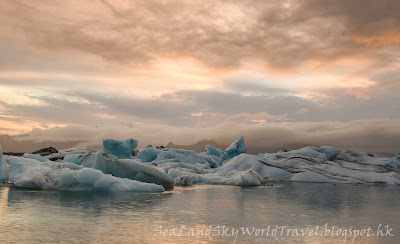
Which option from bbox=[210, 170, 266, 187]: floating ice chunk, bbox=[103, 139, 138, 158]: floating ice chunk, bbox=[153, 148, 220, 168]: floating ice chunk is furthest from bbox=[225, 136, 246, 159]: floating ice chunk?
bbox=[210, 170, 266, 187]: floating ice chunk

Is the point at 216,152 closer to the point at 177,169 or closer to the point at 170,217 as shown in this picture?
the point at 177,169

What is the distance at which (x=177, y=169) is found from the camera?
24.1 metres

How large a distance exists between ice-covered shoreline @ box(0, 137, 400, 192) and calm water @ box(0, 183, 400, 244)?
232 cm

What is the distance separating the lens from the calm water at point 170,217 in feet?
24.6

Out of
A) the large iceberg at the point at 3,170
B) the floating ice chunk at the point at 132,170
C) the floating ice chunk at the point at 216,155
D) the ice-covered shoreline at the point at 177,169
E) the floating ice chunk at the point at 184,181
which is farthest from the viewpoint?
the floating ice chunk at the point at 216,155

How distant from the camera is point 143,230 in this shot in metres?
8.02

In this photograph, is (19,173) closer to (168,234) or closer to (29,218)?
(29,218)

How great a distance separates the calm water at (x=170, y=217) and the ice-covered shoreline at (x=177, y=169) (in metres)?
2.32

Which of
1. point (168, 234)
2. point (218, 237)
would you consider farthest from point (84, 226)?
point (218, 237)

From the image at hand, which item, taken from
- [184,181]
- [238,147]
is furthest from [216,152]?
[184,181]

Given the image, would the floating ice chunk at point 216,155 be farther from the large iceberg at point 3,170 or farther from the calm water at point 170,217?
the calm water at point 170,217

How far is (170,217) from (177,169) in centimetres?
1438

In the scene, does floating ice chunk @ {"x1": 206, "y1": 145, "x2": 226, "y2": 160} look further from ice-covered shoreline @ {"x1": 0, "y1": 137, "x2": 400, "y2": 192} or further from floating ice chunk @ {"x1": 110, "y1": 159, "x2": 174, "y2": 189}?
floating ice chunk @ {"x1": 110, "y1": 159, "x2": 174, "y2": 189}

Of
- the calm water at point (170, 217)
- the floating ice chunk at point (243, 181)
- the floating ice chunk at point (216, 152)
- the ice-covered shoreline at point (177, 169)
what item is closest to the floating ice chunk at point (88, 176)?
the ice-covered shoreline at point (177, 169)
